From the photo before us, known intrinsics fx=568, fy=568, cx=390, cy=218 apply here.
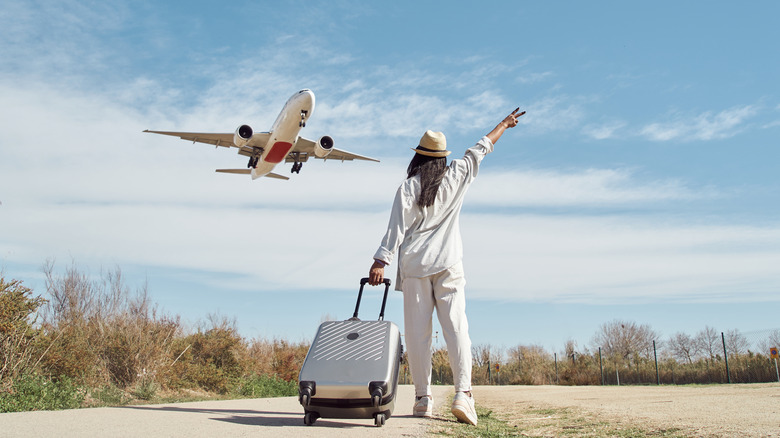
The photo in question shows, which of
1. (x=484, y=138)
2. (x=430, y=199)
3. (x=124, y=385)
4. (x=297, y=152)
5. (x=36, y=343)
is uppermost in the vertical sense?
(x=297, y=152)

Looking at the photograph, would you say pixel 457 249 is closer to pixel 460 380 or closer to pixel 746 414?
pixel 460 380

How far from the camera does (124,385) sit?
37.1 feet

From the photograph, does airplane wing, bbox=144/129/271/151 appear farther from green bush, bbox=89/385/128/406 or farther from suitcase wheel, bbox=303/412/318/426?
suitcase wheel, bbox=303/412/318/426

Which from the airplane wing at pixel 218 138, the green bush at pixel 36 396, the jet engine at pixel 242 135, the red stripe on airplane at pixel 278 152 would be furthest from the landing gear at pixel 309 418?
the airplane wing at pixel 218 138

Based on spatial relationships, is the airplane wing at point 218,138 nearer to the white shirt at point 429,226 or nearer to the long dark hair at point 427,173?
the long dark hair at point 427,173

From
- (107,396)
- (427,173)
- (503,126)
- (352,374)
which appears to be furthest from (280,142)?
(352,374)

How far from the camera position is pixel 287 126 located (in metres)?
22.5

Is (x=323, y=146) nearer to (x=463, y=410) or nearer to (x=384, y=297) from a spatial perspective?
(x=384, y=297)

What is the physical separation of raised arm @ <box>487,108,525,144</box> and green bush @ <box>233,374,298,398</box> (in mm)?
10965

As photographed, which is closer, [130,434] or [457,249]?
[130,434]

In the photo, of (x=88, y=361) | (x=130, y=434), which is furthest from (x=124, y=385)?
(x=130, y=434)

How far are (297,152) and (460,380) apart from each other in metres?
25.0

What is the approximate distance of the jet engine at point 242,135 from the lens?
23984 mm

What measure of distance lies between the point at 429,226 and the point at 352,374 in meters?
1.11
